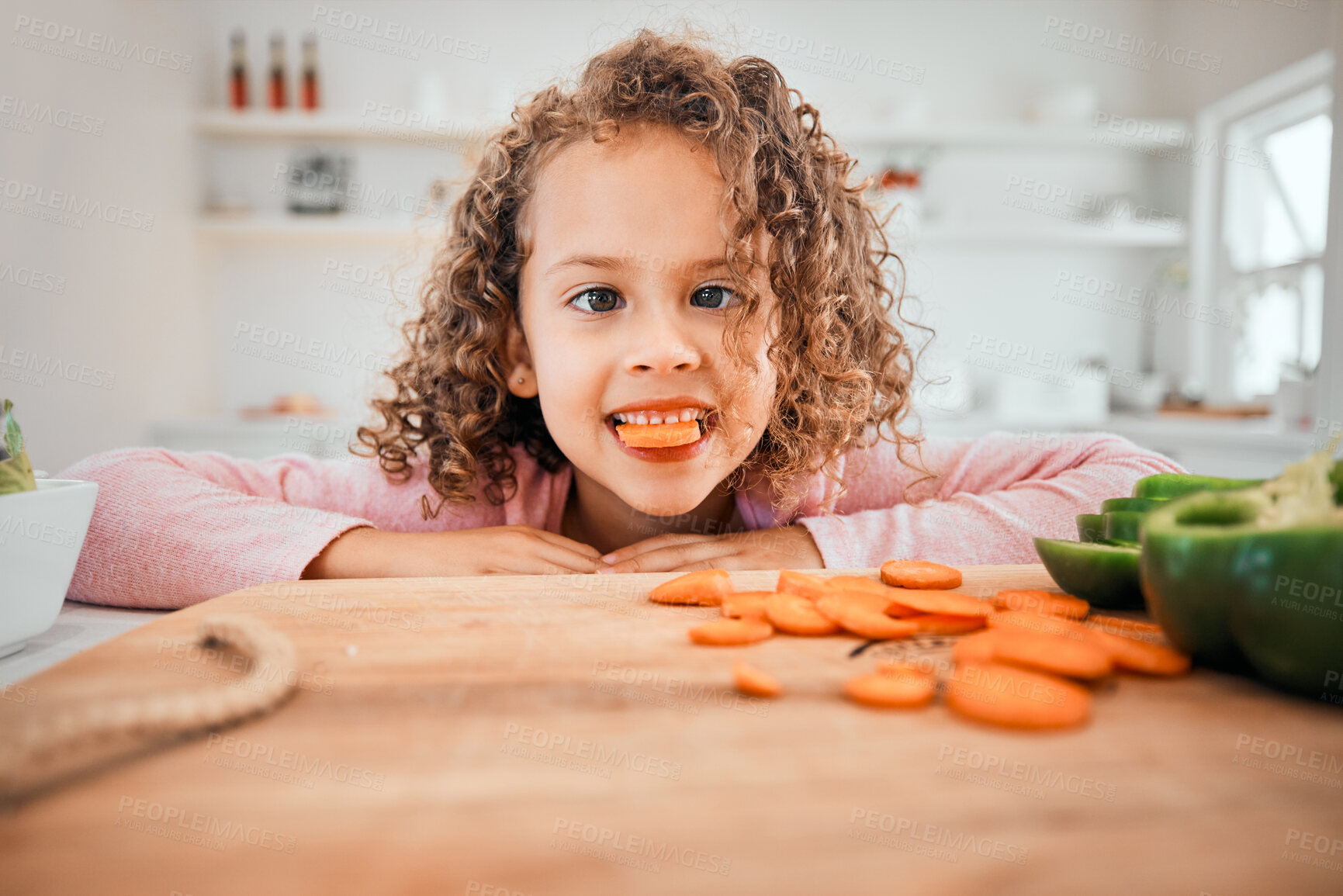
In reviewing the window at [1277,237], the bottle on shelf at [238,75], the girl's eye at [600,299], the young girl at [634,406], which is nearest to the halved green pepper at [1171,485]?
the young girl at [634,406]

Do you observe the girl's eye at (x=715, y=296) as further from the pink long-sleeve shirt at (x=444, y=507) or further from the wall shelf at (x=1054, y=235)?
the wall shelf at (x=1054, y=235)

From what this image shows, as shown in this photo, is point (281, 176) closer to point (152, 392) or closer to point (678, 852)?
point (152, 392)

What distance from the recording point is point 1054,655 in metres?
0.44

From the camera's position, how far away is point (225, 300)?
3719 millimetres

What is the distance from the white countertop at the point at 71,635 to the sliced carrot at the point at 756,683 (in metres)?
0.44

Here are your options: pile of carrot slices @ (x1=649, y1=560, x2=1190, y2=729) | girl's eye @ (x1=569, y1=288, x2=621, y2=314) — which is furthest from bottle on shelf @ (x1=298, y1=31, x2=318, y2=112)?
pile of carrot slices @ (x1=649, y1=560, x2=1190, y2=729)

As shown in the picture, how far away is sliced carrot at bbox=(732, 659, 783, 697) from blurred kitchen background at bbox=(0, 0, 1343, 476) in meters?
2.82

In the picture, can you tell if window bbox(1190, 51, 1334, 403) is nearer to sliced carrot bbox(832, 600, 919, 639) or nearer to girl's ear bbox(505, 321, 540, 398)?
girl's ear bbox(505, 321, 540, 398)

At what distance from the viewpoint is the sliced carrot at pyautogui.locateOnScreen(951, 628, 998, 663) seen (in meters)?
0.45

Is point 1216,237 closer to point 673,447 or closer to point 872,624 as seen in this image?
point 673,447

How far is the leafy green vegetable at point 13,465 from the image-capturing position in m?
0.57

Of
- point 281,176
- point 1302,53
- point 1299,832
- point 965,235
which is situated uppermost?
point 1302,53

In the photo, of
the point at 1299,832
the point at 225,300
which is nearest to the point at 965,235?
the point at 225,300

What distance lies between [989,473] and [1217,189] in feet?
10.5
